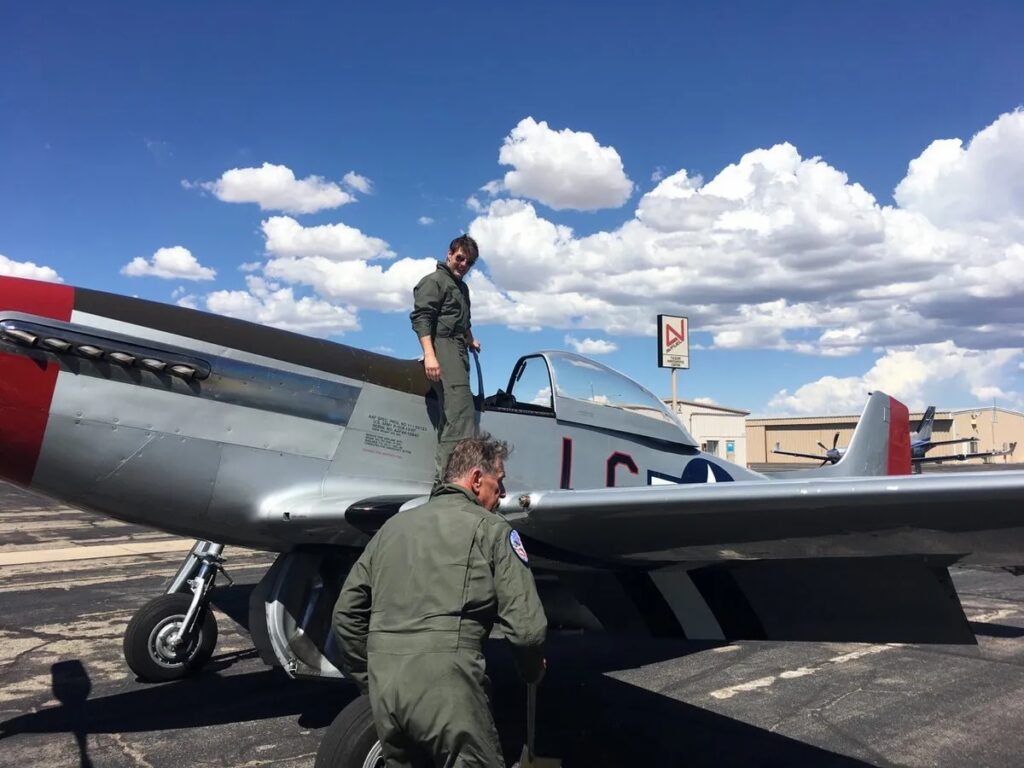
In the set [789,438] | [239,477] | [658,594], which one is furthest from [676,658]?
[789,438]

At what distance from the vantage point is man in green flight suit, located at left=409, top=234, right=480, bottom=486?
13.3ft

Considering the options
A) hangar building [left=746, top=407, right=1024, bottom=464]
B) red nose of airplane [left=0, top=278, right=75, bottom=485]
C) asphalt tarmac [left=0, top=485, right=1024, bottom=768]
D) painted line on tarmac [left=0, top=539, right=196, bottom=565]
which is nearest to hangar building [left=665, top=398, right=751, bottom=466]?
hangar building [left=746, top=407, right=1024, bottom=464]

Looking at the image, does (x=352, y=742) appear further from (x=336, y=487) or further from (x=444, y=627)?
(x=336, y=487)

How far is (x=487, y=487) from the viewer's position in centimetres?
241

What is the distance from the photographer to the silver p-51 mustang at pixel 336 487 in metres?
2.91

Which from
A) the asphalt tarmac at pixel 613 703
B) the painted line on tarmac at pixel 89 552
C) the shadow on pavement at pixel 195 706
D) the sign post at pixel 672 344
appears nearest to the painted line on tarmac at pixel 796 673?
the asphalt tarmac at pixel 613 703

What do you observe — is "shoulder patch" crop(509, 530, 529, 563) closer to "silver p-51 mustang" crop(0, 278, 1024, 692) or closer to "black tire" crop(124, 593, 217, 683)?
"silver p-51 mustang" crop(0, 278, 1024, 692)

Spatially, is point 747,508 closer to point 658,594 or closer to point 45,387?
point 658,594

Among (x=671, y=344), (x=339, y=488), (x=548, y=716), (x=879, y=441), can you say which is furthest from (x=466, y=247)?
(x=671, y=344)

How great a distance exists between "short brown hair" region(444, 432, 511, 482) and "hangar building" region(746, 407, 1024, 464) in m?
61.1

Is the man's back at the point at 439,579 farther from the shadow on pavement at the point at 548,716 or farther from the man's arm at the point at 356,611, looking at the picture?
the shadow on pavement at the point at 548,716

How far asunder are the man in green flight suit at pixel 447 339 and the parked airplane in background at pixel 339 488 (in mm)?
268

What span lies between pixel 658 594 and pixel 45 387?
3.01 m

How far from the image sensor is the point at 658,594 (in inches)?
149
